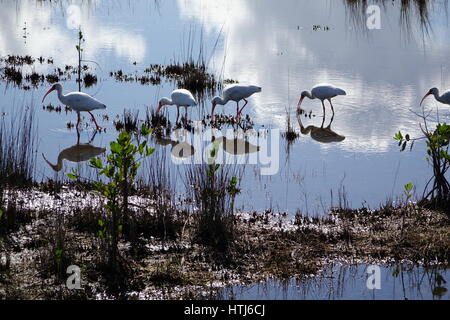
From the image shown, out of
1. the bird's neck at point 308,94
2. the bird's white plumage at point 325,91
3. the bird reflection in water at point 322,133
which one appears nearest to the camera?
the bird reflection in water at point 322,133

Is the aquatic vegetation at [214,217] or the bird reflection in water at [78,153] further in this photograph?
the bird reflection in water at [78,153]

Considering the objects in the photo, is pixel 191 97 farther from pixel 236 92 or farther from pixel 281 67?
pixel 281 67

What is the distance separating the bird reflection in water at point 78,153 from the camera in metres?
9.59

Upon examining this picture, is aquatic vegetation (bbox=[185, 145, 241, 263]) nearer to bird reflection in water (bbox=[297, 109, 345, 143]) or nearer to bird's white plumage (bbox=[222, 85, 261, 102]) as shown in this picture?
bird reflection in water (bbox=[297, 109, 345, 143])

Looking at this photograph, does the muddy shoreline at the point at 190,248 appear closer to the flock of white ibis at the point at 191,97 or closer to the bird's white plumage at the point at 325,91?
the flock of white ibis at the point at 191,97

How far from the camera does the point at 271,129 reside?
11531mm

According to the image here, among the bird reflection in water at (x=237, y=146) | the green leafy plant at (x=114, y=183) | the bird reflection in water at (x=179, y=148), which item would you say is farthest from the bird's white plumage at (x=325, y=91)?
the green leafy plant at (x=114, y=183)

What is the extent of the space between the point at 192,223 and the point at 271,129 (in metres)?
4.64

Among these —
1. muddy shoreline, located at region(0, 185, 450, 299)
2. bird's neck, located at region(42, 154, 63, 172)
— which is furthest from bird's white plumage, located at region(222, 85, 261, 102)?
muddy shoreline, located at region(0, 185, 450, 299)

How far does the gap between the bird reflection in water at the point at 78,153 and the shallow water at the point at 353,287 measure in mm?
4059

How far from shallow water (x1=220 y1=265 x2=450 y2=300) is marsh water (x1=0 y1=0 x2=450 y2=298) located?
0.10 m

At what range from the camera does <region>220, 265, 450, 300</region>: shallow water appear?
6.01 meters

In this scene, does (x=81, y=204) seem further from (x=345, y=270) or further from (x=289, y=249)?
(x=345, y=270)
